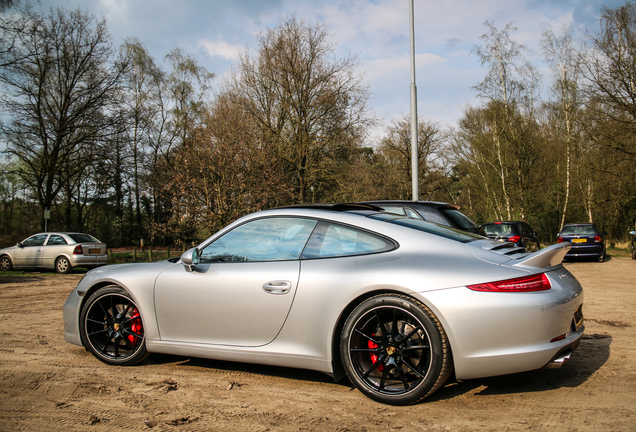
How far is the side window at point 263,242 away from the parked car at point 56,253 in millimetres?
14307

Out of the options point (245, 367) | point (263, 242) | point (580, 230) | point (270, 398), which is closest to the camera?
point (270, 398)

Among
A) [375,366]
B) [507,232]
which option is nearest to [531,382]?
[375,366]

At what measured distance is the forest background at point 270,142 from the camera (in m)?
18.6

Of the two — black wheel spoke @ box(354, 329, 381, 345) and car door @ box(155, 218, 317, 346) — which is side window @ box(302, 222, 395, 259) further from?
black wheel spoke @ box(354, 329, 381, 345)

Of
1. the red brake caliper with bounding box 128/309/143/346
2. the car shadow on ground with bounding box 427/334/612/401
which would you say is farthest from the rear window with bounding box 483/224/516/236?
the red brake caliper with bounding box 128/309/143/346

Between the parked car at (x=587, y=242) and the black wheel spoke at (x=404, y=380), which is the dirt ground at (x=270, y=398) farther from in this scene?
the parked car at (x=587, y=242)

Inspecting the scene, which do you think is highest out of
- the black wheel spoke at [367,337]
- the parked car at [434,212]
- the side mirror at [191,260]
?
the parked car at [434,212]

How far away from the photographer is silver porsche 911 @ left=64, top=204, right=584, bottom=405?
9.01 ft

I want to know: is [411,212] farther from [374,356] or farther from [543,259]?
[374,356]

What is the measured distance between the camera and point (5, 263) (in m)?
16.5

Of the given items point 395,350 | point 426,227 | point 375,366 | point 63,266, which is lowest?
point 63,266

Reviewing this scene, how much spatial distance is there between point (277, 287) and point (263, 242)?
0.49m

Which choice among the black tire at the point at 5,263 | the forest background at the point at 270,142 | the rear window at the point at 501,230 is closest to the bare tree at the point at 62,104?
the forest background at the point at 270,142

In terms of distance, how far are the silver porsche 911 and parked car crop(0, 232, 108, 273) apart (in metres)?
13.5
